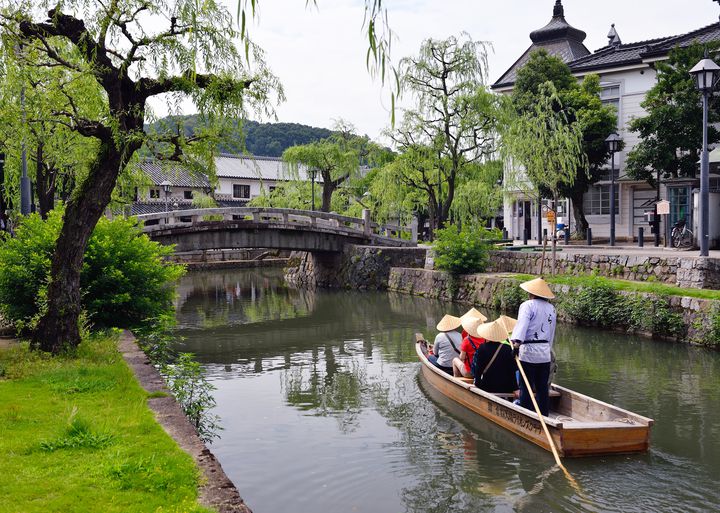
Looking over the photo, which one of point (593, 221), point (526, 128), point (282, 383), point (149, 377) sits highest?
point (526, 128)

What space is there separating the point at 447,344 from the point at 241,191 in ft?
153

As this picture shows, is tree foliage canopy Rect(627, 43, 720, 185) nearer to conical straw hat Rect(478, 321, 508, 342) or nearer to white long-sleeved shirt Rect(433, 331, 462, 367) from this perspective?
white long-sleeved shirt Rect(433, 331, 462, 367)

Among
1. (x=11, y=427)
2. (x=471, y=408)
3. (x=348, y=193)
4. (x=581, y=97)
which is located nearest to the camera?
(x=11, y=427)

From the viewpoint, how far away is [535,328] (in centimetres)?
805

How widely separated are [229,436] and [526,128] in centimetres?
1535

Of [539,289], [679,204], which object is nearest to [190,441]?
[539,289]

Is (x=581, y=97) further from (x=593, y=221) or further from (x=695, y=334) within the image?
(x=695, y=334)

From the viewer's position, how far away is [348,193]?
41750 mm

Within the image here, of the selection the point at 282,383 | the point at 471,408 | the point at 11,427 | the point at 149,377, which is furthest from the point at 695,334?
the point at 11,427

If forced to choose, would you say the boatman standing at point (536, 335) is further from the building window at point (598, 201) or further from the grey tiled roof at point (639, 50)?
the building window at point (598, 201)

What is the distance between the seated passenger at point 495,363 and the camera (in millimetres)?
9156

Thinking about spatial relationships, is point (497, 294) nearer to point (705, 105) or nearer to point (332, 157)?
point (705, 105)

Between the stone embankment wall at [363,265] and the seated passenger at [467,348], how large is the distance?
17877mm

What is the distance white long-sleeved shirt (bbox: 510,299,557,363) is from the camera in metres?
8.00
